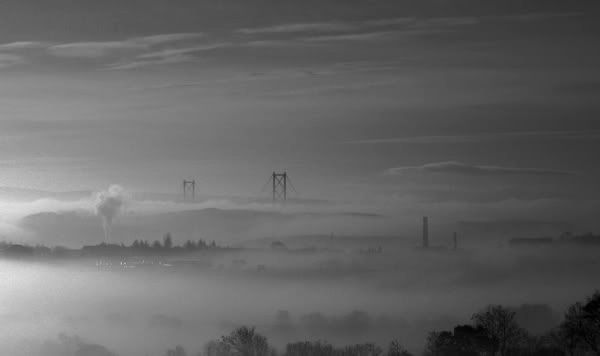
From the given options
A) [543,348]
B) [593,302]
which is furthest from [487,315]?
[593,302]

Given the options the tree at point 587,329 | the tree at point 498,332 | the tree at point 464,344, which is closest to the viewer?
the tree at point 587,329

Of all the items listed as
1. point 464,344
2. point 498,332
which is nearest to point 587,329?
point 464,344

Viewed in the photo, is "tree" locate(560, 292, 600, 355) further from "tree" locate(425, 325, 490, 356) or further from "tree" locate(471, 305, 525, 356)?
"tree" locate(425, 325, 490, 356)

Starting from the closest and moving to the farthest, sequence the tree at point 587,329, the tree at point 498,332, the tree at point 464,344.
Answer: the tree at point 587,329 → the tree at point 464,344 → the tree at point 498,332

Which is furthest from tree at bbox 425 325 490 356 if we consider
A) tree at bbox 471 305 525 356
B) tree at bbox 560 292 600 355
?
tree at bbox 560 292 600 355

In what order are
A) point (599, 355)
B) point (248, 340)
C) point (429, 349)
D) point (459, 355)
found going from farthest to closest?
1. point (248, 340)
2. point (429, 349)
3. point (459, 355)
4. point (599, 355)

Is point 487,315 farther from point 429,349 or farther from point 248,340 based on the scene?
point 248,340

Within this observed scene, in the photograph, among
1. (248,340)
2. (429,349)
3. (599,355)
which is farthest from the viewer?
(248,340)

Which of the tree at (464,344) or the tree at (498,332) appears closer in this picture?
the tree at (464,344)

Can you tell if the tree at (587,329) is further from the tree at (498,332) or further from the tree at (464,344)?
the tree at (464,344)

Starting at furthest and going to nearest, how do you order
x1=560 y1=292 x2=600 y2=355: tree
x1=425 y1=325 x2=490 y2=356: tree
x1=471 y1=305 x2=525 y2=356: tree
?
x1=471 y1=305 x2=525 y2=356: tree
x1=425 y1=325 x2=490 y2=356: tree
x1=560 y1=292 x2=600 y2=355: tree

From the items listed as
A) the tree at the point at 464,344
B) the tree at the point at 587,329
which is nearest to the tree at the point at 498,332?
Result: the tree at the point at 464,344
